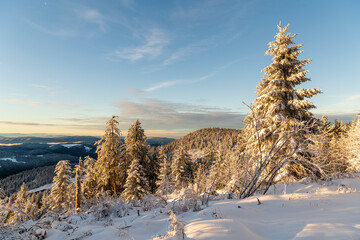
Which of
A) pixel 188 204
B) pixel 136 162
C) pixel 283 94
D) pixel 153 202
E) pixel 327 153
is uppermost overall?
pixel 283 94

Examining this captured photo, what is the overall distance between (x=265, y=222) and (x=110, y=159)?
19713mm

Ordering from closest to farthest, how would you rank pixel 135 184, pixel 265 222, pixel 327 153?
pixel 265 222 → pixel 327 153 → pixel 135 184

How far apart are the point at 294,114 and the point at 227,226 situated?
42.3 feet

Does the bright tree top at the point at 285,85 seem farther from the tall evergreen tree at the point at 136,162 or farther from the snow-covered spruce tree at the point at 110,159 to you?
the snow-covered spruce tree at the point at 110,159

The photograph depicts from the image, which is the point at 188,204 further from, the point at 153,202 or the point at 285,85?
the point at 285,85

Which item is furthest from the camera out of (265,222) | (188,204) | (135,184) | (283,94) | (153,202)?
(135,184)

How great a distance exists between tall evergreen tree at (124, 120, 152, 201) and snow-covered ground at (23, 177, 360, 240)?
49.4 ft

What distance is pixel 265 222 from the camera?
9.09ft

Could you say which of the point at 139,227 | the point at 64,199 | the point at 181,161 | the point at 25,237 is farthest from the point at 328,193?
the point at 64,199

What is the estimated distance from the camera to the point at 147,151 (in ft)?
75.3

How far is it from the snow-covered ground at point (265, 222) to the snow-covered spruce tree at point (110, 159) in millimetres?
15720

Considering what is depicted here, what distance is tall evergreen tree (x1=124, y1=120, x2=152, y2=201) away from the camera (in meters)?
19.4

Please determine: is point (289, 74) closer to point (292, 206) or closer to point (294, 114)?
point (294, 114)

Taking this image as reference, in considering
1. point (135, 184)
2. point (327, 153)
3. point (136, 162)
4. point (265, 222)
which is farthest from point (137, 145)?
point (265, 222)
